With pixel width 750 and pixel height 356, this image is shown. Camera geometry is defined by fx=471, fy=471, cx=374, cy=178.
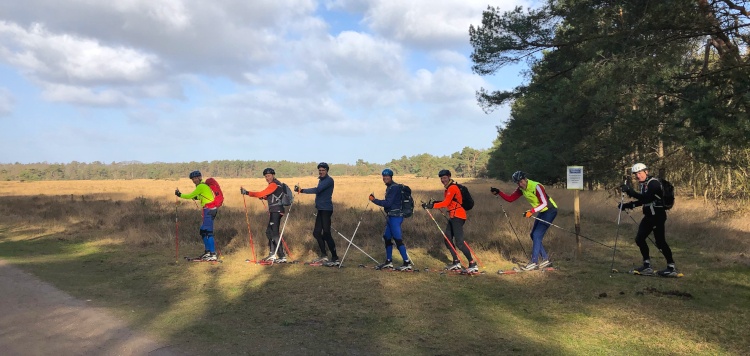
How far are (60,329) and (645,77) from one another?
38.6 feet

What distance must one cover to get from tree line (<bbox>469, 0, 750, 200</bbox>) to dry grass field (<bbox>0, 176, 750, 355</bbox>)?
2641 mm

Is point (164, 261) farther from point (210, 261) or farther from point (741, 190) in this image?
point (741, 190)

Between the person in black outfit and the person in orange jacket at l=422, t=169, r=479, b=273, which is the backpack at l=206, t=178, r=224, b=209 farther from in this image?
the person in black outfit

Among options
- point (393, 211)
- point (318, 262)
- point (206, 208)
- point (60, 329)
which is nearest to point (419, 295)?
point (393, 211)

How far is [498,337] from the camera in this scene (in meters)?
5.29

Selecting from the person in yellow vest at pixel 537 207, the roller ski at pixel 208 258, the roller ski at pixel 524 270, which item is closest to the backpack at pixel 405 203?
the person in yellow vest at pixel 537 207

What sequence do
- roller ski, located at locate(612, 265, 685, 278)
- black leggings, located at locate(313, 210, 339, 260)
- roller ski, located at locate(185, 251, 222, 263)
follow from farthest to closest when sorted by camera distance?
roller ski, located at locate(185, 251, 222, 263) → black leggings, located at locate(313, 210, 339, 260) → roller ski, located at locate(612, 265, 685, 278)

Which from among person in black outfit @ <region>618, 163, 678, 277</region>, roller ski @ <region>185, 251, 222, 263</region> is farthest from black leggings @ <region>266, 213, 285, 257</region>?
person in black outfit @ <region>618, 163, 678, 277</region>

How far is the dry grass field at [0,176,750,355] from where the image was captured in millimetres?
5184

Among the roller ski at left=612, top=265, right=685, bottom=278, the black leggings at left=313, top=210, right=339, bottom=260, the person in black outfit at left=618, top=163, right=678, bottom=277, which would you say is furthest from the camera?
the black leggings at left=313, top=210, right=339, bottom=260

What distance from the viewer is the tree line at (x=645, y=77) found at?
9.34 meters

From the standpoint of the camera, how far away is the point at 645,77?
1064cm

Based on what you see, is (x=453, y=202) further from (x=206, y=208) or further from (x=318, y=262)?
(x=206, y=208)

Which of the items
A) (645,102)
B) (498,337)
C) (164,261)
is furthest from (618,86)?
(164,261)
